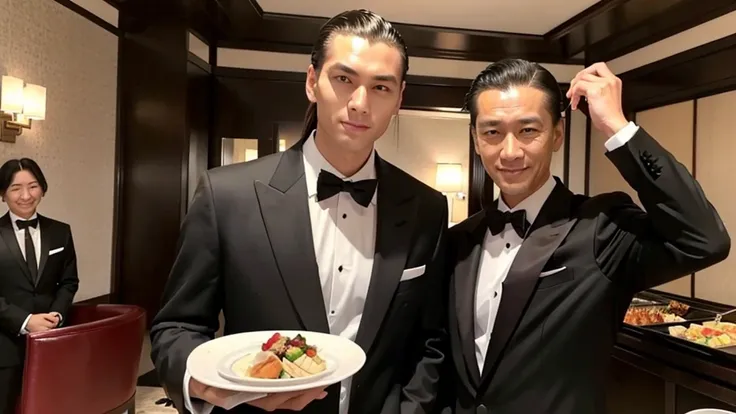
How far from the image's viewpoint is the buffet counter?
9.12ft

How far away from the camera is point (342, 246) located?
1.40 m

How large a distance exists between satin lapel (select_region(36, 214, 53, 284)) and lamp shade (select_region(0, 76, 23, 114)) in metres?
0.65

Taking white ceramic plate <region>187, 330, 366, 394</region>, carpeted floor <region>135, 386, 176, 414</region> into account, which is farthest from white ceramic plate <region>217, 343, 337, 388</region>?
carpeted floor <region>135, 386, 176, 414</region>

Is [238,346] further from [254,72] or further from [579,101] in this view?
[254,72]

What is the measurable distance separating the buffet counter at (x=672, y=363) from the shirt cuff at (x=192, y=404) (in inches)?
101

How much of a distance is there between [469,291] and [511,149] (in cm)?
40

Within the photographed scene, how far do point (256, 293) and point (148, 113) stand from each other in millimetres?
3833

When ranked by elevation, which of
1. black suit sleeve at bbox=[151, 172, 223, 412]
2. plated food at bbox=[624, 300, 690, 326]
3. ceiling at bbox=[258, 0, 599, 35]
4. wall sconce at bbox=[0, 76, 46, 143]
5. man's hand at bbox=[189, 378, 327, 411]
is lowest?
plated food at bbox=[624, 300, 690, 326]

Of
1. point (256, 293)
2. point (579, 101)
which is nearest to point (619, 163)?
point (579, 101)

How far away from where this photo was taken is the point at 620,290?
1.45 meters

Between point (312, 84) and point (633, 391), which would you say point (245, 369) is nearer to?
point (312, 84)

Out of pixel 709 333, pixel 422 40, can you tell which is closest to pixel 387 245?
pixel 709 333

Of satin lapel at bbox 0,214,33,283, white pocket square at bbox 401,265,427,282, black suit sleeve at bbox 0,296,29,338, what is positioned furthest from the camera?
satin lapel at bbox 0,214,33,283

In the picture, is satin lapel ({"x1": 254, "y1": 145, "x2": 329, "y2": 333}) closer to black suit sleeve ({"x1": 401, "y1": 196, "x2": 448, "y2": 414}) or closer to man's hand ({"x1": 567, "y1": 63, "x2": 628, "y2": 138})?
black suit sleeve ({"x1": 401, "y1": 196, "x2": 448, "y2": 414})
